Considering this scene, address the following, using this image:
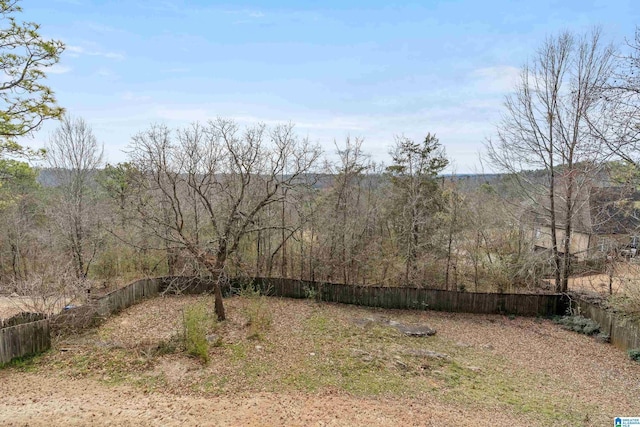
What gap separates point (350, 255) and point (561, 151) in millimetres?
8845

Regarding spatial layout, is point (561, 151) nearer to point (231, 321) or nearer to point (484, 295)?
point (484, 295)

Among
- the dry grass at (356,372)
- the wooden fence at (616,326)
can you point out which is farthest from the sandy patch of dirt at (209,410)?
the wooden fence at (616,326)

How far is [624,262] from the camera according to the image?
8984 mm

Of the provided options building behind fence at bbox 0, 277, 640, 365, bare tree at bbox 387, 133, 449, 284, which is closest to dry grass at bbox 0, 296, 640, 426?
building behind fence at bbox 0, 277, 640, 365

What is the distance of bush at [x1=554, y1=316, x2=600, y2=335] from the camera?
10.2 meters

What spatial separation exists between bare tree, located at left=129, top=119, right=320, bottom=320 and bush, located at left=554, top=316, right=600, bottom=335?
32.6ft

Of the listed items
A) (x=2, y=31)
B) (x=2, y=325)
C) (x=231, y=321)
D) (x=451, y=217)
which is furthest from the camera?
(x=451, y=217)

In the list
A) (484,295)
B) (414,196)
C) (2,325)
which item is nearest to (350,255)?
(414,196)

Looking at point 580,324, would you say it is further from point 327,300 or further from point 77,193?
point 77,193

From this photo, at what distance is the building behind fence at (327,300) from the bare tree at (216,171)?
2.13 metres

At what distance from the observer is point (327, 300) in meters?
13.9

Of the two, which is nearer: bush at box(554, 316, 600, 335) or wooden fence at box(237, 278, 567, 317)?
bush at box(554, 316, 600, 335)

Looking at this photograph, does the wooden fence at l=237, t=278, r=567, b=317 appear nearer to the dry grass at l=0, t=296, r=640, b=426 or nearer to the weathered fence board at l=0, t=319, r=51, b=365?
the dry grass at l=0, t=296, r=640, b=426

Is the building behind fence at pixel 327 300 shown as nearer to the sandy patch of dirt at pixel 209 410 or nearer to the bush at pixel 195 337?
the sandy patch of dirt at pixel 209 410
